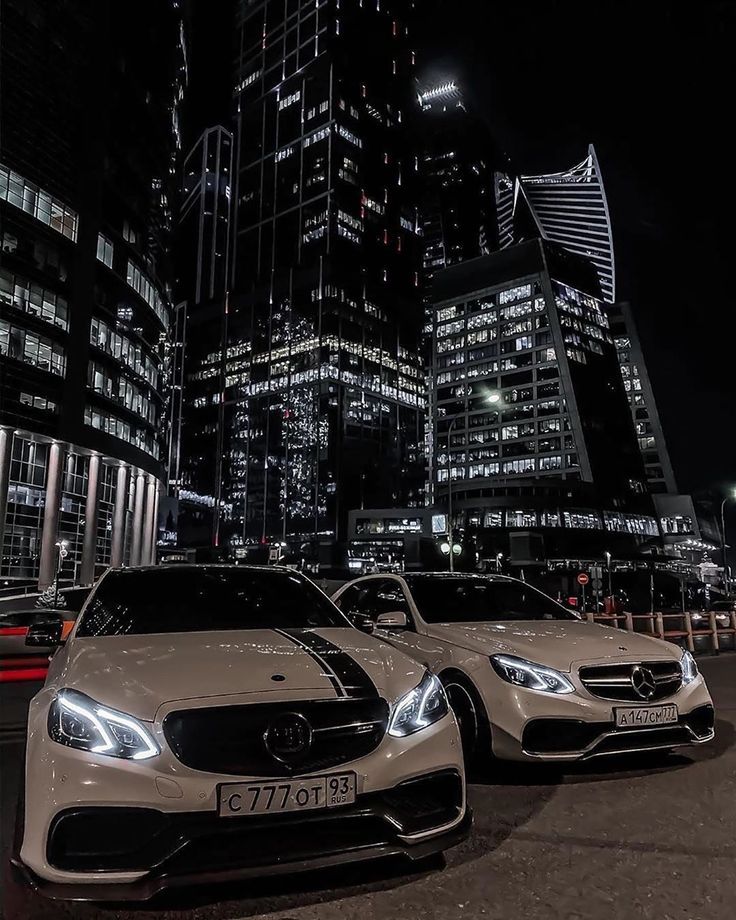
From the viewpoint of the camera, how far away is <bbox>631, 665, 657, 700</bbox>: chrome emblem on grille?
514 cm

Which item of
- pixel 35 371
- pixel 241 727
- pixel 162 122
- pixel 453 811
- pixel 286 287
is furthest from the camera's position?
pixel 286 287

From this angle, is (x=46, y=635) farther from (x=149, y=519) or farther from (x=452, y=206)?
(x=452, y=206)

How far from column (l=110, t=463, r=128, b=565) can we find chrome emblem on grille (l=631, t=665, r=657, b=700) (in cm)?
5472

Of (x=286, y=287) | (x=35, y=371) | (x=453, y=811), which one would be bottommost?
Answer: (x=453, y=811)

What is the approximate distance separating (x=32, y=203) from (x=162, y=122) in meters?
24.9

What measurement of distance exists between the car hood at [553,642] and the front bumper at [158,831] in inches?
94.5

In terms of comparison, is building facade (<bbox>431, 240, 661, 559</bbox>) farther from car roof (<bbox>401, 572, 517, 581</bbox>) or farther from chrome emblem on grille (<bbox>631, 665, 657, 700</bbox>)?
chrome emblem on grille (<bbox>631, 665, 657, 700</bbox>)

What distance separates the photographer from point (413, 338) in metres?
144

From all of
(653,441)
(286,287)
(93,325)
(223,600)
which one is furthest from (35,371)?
(653,441)

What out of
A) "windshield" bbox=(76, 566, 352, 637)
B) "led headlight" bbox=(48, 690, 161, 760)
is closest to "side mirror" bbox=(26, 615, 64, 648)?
"windshield" bbox=(76, 566, 352, 637)

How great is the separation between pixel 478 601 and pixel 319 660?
3615mm

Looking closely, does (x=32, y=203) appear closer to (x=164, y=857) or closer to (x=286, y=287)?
(x=164, y=857)

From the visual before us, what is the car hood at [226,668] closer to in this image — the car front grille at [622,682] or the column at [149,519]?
the car front grille at [622,682]

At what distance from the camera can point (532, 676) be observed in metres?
5.04
